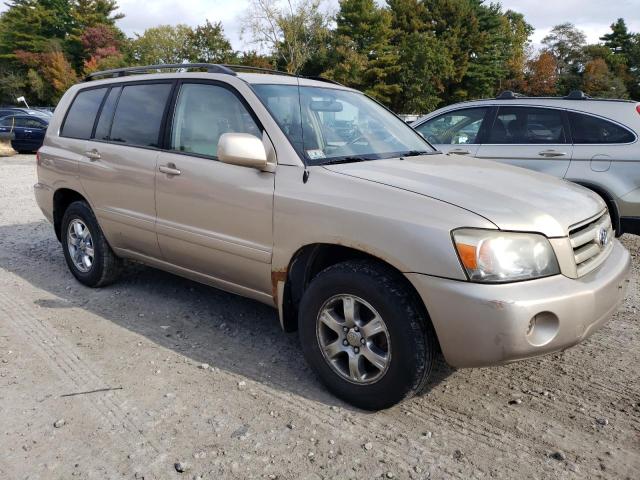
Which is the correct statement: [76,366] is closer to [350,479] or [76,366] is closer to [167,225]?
[167,225]

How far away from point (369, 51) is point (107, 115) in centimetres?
4538

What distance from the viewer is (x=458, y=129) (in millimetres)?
6520

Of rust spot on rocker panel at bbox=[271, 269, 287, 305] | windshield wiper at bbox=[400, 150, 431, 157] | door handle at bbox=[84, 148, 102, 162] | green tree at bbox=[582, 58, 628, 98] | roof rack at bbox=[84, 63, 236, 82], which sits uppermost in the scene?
green tree at bbox=[582, 58, 628, 98]

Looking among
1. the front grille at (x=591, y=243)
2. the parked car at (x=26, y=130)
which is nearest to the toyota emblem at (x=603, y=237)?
the front grille at (x=591, y=243)

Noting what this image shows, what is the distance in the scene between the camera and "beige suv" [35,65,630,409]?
2.43 meters

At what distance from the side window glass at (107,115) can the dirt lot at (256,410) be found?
4.72ft

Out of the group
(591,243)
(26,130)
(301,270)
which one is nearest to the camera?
(591,243)

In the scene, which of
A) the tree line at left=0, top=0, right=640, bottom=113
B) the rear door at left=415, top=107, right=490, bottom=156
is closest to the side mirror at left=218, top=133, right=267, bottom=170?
the rear door at left=415, top=107, right=490, bottom=156

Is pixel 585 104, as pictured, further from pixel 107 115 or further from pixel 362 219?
pixel 107 115

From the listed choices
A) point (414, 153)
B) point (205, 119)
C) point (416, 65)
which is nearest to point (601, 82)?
point (416, 65)

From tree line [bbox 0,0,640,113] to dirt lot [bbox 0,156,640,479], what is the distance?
41.8 m

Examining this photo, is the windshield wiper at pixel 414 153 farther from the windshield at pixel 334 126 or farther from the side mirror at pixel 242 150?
the side mirror at pixel 242 150

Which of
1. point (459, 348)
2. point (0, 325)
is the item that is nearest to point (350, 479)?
point (459, 348)

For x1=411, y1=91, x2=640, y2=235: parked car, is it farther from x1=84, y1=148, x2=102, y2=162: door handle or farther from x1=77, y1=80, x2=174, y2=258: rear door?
x1=84, y1=148, x2=102, y2=162: door handle
